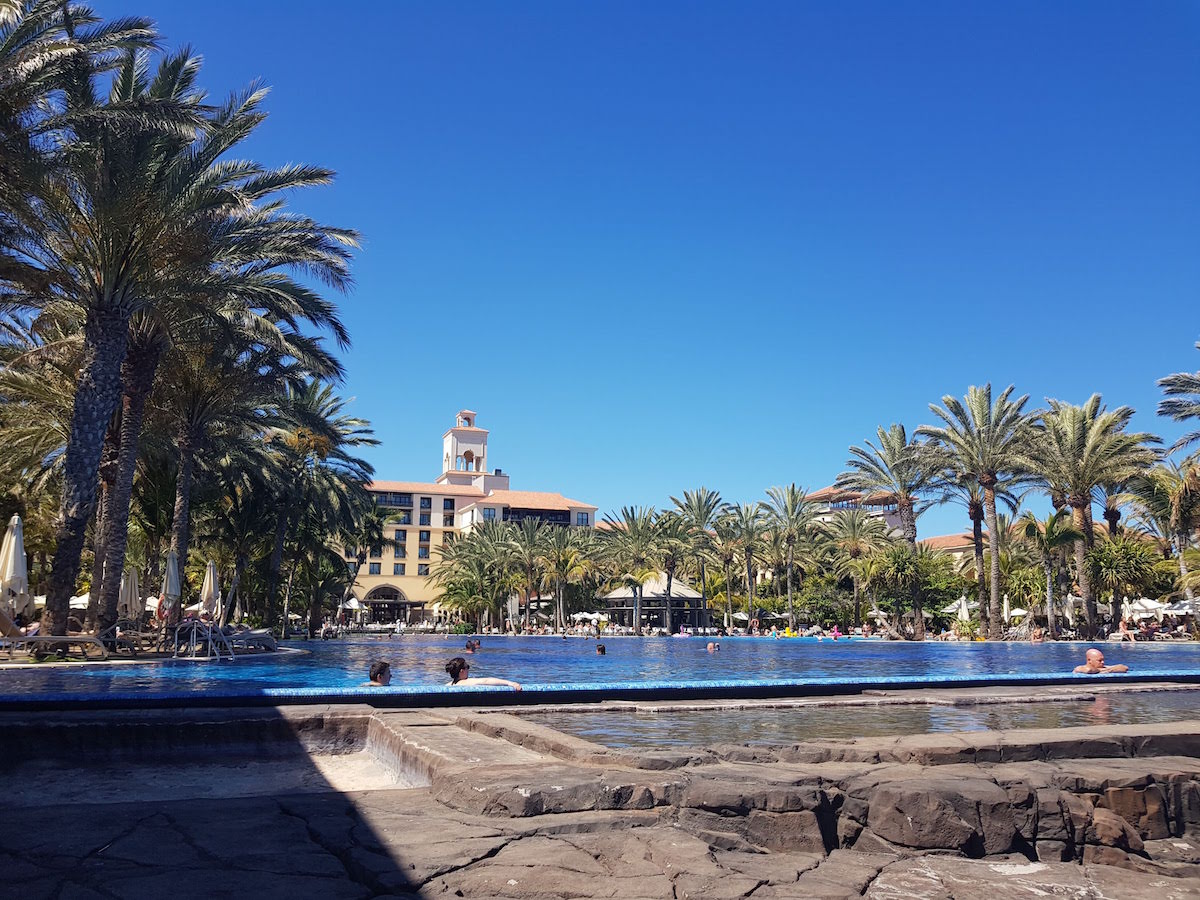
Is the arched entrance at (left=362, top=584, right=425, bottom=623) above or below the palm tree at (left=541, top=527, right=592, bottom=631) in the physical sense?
below

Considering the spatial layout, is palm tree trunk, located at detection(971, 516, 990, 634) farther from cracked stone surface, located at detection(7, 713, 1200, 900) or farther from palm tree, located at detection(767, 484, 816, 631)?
cracked stone surface, located at detection(7, 713, 1200, 900)

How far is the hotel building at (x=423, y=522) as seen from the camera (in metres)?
98.2

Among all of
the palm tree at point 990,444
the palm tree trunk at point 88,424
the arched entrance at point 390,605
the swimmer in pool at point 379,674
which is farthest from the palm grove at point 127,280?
the arched entrance at point 390,605

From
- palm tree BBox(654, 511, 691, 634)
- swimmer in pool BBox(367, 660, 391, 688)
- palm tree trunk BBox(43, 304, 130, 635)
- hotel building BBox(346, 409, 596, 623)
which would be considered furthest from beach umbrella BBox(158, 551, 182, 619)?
hotel building BBox(346, 409, 596, 623)

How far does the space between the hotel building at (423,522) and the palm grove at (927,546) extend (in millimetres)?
21966

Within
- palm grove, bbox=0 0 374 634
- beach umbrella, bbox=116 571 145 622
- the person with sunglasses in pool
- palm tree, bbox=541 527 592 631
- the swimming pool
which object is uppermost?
palm grove, bbox=0 0 374 634

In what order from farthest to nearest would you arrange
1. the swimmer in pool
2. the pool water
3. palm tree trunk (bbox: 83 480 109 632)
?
palm tree trunk (bbox: 83 480 109 632)
the swimmer in pool
the pool water

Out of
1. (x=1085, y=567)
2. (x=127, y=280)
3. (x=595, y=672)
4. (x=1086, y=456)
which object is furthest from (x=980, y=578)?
(x=127, y=280)

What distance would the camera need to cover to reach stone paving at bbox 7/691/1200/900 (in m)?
3.36

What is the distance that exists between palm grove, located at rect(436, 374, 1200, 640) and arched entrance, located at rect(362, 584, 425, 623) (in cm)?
2160

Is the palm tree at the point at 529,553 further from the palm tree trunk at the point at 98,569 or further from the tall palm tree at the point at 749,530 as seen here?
the palm tree trunk at the point at 98,569

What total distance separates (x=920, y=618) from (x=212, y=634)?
35089 millimetres

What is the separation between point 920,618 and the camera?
147 ft

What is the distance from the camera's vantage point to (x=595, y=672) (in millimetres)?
23094
